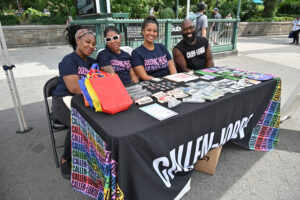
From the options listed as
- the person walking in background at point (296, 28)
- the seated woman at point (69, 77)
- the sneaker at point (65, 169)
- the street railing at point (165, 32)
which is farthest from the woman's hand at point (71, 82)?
the person walking in background at point (296, 28)

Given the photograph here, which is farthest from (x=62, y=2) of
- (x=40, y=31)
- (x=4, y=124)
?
(x=4, y=124)

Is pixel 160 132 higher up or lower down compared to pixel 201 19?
lower down

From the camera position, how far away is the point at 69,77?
2014 mm

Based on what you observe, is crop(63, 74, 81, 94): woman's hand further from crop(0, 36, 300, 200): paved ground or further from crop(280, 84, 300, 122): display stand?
crop(280, 84, 300, 122): display stand

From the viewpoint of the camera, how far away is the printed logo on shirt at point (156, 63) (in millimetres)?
2629

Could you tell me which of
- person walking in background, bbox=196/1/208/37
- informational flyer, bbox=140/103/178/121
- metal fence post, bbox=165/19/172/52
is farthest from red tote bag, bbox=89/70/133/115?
person walking in background, bbox=196/1/208/37

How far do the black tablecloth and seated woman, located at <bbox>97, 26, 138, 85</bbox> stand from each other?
0.79 m

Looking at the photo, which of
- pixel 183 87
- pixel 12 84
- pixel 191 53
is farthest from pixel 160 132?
pixel 12 84

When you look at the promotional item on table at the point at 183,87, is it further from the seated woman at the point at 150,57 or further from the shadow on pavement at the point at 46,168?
the shadow on pavement at the point at 46,168

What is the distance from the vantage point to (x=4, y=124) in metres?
3.20

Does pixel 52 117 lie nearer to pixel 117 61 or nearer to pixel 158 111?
pixel 117 61

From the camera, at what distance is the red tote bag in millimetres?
1401

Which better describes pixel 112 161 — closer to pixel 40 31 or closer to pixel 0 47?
pixel 0 47

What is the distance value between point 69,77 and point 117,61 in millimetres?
709
